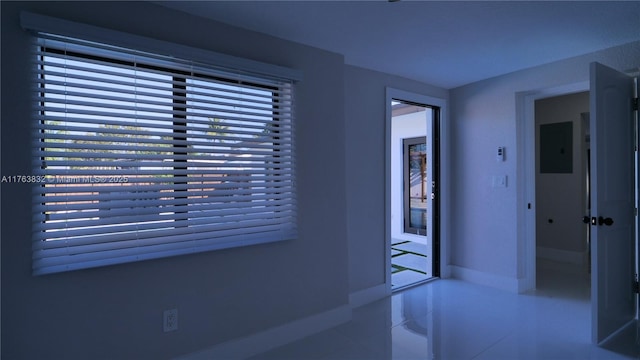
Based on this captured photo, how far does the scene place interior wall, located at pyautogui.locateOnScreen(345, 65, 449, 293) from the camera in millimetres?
3215

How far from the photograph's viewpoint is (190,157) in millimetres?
2143

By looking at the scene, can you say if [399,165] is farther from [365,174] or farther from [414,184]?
[365,174]

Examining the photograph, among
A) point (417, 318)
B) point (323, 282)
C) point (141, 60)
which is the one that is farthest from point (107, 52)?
point (417, 318)

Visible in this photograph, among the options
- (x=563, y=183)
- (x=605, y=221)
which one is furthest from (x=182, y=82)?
(x=563, y=183)

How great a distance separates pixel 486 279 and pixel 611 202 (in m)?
1.64

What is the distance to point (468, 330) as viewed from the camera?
269 cm

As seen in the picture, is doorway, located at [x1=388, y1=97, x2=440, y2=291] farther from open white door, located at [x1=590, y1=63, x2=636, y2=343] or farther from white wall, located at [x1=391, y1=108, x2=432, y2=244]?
open white door, located at [x1=590, y1=63, x2=636, y2=343]

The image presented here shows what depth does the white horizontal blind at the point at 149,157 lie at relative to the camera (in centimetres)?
177

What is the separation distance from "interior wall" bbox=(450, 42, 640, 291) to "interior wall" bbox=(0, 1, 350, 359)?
1.86 meters

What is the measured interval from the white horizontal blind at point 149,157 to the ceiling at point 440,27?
1.43ft

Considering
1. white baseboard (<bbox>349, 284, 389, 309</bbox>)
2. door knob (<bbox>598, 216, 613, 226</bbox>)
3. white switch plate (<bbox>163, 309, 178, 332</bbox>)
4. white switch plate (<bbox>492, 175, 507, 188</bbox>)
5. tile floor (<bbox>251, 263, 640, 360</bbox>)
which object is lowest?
tile floor (<bbox>251, 263, 640, 360</bbox>)

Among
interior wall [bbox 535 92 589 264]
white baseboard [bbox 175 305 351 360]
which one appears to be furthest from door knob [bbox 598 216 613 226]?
interior wall [bbox 535 92 589 264]

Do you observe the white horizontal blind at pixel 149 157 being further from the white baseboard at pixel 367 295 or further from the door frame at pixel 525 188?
the door frame at pixel 525 188

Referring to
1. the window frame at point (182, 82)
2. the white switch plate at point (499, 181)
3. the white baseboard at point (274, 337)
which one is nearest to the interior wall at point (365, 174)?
the white baseboard at point (274, 337)
